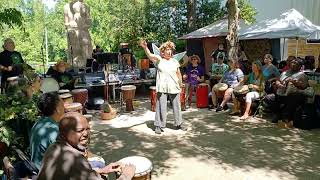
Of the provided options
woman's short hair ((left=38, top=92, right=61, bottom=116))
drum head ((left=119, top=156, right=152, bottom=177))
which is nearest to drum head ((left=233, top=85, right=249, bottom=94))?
drum head ((left=119, top=156, right=152, bottom=177))

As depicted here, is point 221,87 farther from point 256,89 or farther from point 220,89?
point 256,89

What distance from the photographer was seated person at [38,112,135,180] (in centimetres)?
244

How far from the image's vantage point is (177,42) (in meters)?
18.4

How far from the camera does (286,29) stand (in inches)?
418

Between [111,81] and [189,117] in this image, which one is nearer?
[189,117]

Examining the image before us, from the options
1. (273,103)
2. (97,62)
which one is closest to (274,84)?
(273,103)

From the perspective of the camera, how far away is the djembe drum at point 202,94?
9.35 meters

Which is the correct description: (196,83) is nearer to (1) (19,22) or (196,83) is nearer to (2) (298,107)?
(2) (298,107)

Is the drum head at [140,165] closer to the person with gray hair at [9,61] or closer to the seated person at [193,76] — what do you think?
the person with gray hair at [9,61]

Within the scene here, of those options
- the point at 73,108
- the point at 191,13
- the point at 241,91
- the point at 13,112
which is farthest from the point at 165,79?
the point at 191,13

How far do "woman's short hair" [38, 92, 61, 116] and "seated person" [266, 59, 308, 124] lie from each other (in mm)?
5122

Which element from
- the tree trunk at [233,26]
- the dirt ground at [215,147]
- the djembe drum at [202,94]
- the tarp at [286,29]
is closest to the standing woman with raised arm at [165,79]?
the dirt ground at [215,147]

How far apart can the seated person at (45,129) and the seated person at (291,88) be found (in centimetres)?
513

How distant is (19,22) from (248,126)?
471cm
